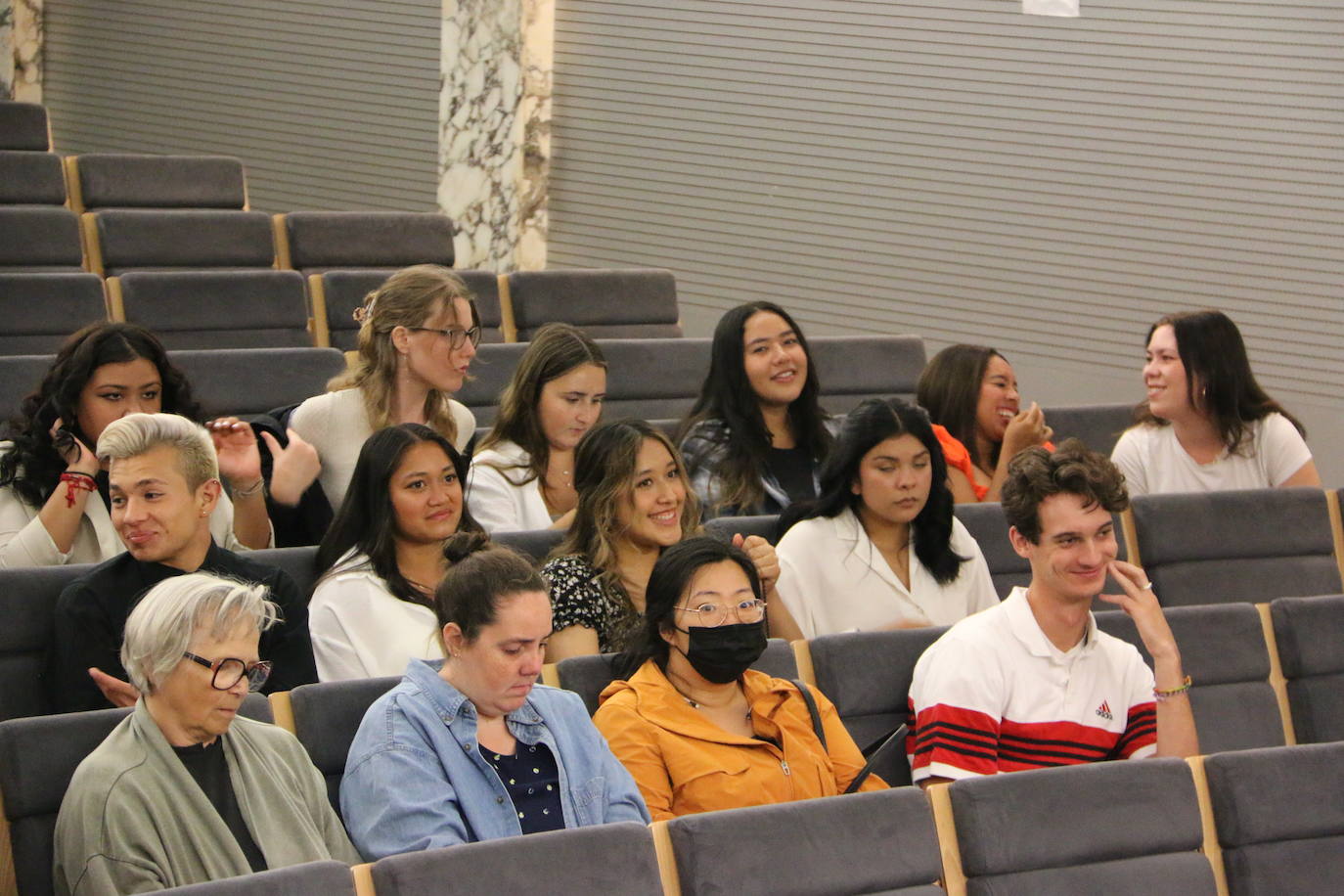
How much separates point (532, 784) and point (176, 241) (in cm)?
261

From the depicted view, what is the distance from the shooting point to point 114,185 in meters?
4.45

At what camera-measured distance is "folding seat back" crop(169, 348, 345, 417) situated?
3223 mm

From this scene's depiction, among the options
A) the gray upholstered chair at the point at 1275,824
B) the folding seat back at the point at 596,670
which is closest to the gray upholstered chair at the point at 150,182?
the folding seat back at the point at 596,670

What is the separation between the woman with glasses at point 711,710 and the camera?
6.54 ft

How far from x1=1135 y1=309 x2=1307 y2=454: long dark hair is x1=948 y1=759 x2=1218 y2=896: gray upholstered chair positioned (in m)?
1.55

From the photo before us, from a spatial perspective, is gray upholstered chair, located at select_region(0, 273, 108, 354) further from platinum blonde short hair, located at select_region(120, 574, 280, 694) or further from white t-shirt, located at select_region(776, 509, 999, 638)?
platinum blonde short hair, located at select_region(120, 574, 280, 694)

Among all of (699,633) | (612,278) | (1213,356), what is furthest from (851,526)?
(612,278)

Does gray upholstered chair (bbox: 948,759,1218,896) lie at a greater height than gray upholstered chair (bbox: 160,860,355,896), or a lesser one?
lesser

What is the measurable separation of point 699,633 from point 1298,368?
8.59 ft

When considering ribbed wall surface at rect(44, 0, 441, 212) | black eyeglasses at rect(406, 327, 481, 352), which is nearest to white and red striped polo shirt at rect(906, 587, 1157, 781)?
black eyeglasses at rect(406, 327, 481, 352)

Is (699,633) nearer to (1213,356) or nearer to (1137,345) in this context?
(1213,356)

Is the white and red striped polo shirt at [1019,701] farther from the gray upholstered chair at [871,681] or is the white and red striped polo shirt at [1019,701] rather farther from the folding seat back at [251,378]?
the folding seat back at [251,378]

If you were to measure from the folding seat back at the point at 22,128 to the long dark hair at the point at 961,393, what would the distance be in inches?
115

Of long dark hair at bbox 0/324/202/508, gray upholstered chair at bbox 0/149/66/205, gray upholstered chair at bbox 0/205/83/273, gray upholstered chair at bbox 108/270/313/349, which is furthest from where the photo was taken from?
gray upholstered chair at bbox 0/149/66/205
